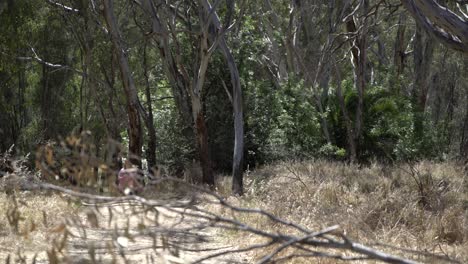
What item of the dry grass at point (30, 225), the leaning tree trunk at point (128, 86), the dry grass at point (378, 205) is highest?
the leaning tree trunk at point (128, 86)

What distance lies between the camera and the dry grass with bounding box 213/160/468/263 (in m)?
8.12

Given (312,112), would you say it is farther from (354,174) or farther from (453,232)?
(453,232)

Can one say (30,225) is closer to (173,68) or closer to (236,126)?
(236,126)

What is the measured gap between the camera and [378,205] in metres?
9.41

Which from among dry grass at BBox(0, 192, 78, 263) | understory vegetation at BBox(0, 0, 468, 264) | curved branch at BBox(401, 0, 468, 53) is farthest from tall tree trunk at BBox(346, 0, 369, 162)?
dry grass at BBox(0, 192, 78, 263)

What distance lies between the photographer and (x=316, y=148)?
57.7ft

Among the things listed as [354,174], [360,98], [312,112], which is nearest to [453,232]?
[354,174]

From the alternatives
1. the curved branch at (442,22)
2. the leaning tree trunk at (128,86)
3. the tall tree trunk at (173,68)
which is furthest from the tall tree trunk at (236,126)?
the curved branch at (442,22)

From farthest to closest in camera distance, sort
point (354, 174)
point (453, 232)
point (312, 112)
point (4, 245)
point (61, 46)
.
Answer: point (61, 46)
point (312, 112)
point (354, 174)
point (453, 232)
point (4, 245)

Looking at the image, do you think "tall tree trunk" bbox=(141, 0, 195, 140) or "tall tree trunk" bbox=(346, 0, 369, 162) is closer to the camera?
"tall tree trunk" bbox=(141, 0, 195, 140)

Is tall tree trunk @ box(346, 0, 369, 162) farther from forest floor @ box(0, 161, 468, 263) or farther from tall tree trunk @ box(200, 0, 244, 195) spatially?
forest floor @ box(0, 161, 468, 263)

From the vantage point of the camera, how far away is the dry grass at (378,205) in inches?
320

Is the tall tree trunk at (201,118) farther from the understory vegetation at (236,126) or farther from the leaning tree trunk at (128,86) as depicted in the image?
the leaning tree trunk at (128,86)

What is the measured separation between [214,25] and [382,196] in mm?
5801
